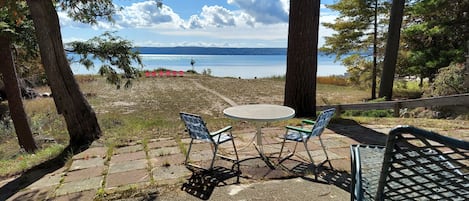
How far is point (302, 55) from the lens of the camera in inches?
217

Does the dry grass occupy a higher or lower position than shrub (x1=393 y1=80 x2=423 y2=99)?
lower

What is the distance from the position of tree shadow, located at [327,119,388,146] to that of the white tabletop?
3.94ft

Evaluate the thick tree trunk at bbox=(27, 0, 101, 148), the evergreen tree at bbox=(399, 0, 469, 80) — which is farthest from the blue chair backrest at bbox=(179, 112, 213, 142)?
the evergreen tree at bbox=(399, 0, 469, 80)

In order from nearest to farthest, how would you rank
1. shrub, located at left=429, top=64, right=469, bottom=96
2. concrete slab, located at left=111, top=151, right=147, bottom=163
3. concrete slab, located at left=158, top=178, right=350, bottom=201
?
1. concrete slab, located at left=158, top=178, right=350, bottom=201
2. concrete slab, located at left=111, top=151, right=147, bottom=163
3. shrub, located at left=429, top=64, right=469, bottom=96

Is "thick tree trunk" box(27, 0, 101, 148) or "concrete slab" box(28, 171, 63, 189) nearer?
"concrete slab" box(28, 171, 63, 189)

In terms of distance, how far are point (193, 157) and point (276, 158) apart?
2.90 ft

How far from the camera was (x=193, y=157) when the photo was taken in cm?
335

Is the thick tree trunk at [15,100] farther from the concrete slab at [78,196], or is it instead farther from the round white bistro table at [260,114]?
the round white bistro table at [260,114]

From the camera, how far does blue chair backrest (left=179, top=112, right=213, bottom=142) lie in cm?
270

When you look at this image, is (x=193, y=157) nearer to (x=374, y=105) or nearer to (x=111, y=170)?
(x=111, y=170)

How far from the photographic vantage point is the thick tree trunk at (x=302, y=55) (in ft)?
17.7

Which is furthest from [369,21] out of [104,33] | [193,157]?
[193,157]

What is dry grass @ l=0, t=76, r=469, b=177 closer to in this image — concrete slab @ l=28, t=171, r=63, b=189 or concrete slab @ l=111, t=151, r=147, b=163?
Result: concrete slab @ l=111, t=151, r=147, b=163

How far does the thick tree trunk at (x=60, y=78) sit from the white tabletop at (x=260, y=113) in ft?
7.11
